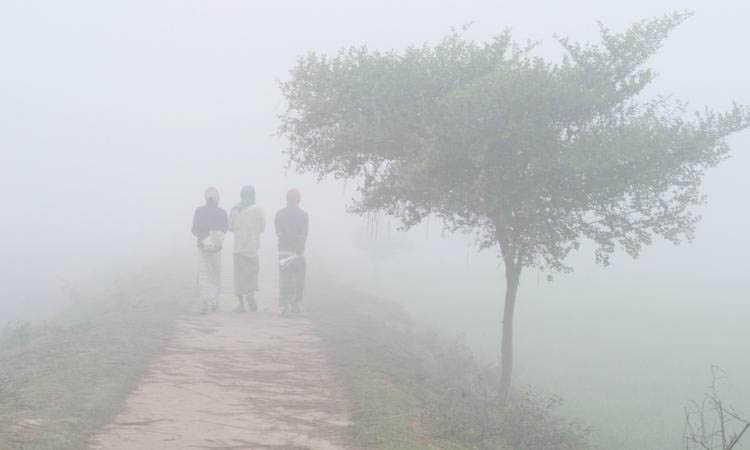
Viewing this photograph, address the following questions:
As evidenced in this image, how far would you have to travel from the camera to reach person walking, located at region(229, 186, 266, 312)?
16.9m

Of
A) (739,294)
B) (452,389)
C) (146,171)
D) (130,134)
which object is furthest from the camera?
(130,134)

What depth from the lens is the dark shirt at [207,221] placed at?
16.3m

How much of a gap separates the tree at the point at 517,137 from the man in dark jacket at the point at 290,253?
287cm

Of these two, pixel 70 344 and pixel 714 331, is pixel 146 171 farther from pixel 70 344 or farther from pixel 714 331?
pixel 70 344

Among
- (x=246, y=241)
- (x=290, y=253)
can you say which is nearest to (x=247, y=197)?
(x=246, y=241)

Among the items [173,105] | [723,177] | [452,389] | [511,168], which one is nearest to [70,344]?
[452,389]

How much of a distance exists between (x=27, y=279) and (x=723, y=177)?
93.8 m

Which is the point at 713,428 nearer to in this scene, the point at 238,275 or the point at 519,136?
the point at 519,136

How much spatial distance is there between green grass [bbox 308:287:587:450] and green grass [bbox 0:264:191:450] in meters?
2.48

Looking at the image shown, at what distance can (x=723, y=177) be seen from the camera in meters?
112

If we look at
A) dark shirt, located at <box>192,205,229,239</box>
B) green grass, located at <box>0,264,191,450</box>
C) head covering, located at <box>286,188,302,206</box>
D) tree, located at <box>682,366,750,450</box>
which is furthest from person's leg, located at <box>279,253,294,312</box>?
tree, located at <box>682,366,750,450</box>

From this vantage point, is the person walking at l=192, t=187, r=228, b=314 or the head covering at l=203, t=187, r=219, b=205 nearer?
the person walking at l=192, t=187, r=228, b=314

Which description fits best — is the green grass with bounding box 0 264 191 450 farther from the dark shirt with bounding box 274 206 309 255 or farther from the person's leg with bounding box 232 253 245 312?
the dark shirt with bounding box 274 206 309 255

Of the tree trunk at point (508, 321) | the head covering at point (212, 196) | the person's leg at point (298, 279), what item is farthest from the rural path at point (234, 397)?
the tree trunk at point (508, 321)
